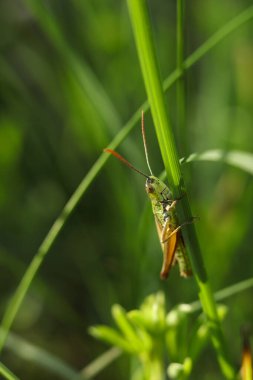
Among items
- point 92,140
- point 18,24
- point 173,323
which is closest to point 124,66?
point 92,140

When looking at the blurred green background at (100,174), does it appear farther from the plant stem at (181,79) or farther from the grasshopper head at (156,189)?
the grasshopper head at (156,189)

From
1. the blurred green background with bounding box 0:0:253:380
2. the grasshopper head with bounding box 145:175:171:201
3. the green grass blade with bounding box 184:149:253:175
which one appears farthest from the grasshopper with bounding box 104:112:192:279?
the blurred green background with bounding box 0:0:253:380

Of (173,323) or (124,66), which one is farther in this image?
(124,66)

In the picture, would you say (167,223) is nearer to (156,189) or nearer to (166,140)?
(156,189)

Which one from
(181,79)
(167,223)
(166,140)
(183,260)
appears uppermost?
(181,79)

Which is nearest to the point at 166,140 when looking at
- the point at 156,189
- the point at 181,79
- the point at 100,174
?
the point at 156,189

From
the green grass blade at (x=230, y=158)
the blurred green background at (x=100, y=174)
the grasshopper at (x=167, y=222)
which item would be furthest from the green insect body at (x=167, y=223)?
the blurred green background at (x=100, y=174)

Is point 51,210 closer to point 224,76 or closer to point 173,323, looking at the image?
point 224,76

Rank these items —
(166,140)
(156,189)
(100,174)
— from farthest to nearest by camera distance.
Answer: (100,174)
(156,189)
(166,140)
